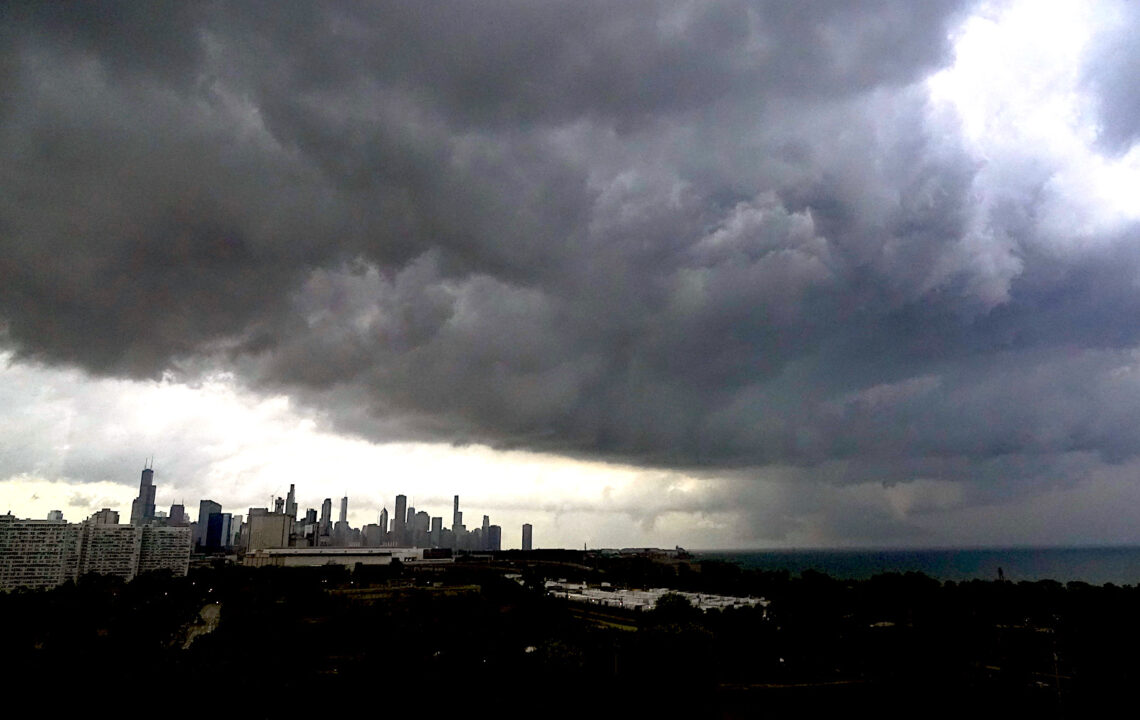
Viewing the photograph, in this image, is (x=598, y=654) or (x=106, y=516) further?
(x=106, y=516)

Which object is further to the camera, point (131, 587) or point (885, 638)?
point (131, 587)

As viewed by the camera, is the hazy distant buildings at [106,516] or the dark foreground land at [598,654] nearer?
the dark foreground land at [598,654]

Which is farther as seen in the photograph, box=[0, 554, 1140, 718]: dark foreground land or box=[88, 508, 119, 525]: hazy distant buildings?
box=[88, 508, 119, 525]: hazy distant buildings

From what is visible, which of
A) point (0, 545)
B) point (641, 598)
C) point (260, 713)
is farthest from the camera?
point (0, 545)

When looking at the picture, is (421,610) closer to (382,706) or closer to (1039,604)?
(382,706)

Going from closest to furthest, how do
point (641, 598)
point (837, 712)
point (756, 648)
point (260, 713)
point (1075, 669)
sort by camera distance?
point (260, 713), point (837, 712), point (1075, 669), point (756, 648), point (641, 598)

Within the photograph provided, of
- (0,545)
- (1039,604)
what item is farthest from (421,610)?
(0,545)

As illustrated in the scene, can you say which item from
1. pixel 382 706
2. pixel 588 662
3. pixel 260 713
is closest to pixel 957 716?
pixel 588 662

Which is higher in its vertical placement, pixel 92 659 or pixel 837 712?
pixel 92 659
